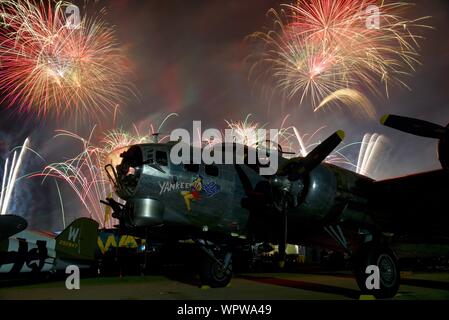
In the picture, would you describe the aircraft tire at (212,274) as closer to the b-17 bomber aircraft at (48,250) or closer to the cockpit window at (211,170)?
the cockpit window at (211,170)

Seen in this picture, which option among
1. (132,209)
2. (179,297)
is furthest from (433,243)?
(132,209)

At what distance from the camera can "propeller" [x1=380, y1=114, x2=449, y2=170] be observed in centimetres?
1058

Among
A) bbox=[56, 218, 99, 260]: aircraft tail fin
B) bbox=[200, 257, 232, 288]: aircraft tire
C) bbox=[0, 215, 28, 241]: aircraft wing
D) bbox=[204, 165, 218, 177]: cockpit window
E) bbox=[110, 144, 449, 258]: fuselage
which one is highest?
bbox=[204, 165, 218, 177]: cockpit window

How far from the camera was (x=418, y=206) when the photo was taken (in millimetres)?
12688

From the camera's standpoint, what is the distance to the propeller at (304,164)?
1137 cm

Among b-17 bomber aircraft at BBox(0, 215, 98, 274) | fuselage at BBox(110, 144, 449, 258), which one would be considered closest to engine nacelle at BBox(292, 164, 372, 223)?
fuselage at BBox(110, 144, 449, 258)

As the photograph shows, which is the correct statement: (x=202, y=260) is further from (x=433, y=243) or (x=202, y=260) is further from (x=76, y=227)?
(x=433, y=243)

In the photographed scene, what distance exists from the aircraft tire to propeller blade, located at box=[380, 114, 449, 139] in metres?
7.19

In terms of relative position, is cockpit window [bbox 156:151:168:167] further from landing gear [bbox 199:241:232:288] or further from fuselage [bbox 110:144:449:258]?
landing gear [bbox 199:241:232:288]

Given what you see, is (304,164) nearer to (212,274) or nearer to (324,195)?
(324,195)

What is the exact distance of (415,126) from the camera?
11.2 meters

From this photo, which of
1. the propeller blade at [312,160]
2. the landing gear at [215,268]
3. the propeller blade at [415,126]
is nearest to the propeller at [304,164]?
the propeller blade at [312,160]
